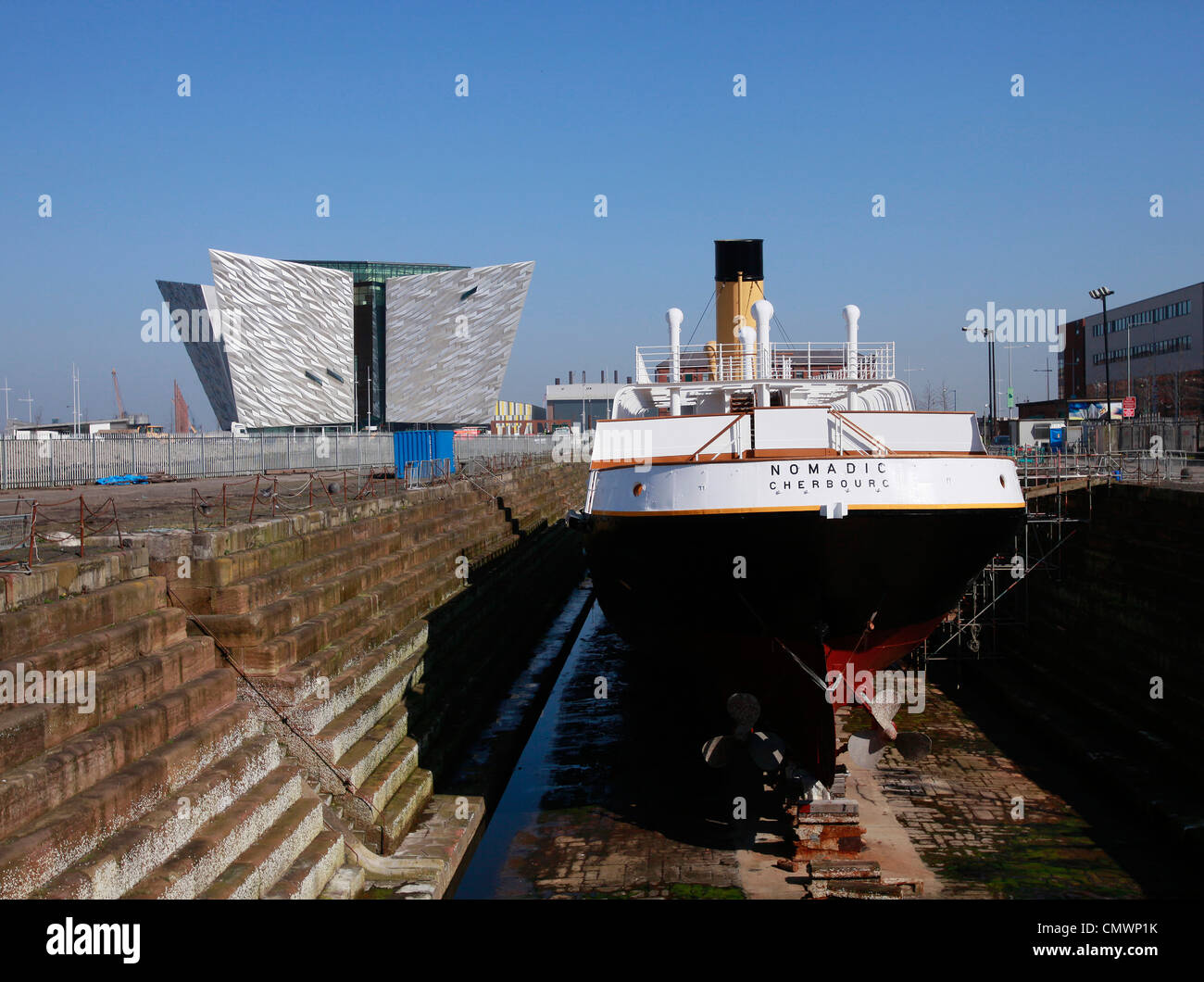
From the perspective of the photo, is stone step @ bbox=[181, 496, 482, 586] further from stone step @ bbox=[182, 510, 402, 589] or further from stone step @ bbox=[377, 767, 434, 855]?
stone step @ bbox=[377, 767, 434, 855]

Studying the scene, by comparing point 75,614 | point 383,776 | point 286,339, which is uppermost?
point 286,339

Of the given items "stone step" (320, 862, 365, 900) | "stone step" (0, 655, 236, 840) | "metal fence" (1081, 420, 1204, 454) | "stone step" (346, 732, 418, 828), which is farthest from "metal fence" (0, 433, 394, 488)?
"metal fence" (1081, 420, 1204, 454)

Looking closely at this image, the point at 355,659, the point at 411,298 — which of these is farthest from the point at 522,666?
the point at 411,298

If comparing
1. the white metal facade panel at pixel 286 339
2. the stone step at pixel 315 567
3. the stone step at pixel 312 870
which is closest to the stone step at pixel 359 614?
the stone step at pixel 315 567

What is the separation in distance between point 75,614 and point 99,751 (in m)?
1.38

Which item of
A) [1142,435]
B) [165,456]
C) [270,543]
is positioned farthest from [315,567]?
[1142,435]

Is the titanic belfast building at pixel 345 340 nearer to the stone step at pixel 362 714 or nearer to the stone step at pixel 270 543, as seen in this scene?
the stone step at pixel 270 543

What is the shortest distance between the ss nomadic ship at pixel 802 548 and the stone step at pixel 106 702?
540 centimetres

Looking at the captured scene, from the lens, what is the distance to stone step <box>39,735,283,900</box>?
6047 millimetres

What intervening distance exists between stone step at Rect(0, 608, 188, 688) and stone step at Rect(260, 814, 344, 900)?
2361 millimetres

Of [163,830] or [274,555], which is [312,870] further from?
[274,555]

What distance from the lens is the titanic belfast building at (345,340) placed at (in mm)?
67062

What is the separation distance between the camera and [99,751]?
269 inches
